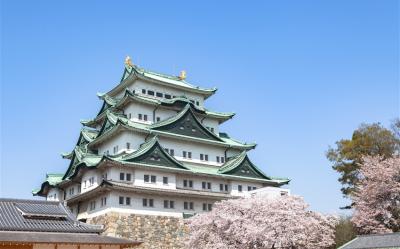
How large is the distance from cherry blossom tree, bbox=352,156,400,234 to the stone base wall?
18.0m

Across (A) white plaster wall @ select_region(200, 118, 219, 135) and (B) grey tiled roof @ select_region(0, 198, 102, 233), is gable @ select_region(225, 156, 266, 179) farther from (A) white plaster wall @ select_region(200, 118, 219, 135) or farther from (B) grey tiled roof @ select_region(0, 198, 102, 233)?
(B) grey tiled roof @ select_region(0, 198, 102, 233)

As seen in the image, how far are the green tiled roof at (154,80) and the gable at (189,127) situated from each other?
5.74 m

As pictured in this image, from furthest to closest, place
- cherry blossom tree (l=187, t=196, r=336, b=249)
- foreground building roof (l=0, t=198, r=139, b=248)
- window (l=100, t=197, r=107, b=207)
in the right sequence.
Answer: window (l=100, t=197, r=107, b=207) < cherry blossom tree (l=187, t=196, r=336, b=249) < foreground building roof (l=0, t=198, r=139, b=248)

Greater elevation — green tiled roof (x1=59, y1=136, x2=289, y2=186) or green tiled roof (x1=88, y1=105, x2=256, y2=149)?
green tiled roof (x1=88, y1=105, x2=256, y2=149)

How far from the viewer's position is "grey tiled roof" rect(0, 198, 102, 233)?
3272 cm

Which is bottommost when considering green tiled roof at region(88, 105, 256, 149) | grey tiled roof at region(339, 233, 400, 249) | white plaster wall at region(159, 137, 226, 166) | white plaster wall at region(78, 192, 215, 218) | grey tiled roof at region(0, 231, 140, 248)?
grey tiled roof at region(339, 233, 400, 249)

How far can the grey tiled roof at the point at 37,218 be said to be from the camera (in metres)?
32.7

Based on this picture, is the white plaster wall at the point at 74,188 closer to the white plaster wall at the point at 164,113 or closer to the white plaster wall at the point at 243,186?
the white plaster wall at the point at 164,113

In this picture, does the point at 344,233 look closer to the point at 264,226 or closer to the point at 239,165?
the point at 239,165

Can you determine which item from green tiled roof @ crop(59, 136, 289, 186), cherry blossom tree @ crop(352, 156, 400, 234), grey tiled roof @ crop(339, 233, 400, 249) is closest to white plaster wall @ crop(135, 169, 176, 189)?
green tiled roof @ crop(59, 136, 289, 186)

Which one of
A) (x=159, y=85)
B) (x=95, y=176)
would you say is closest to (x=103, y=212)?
(x=95, y=176)

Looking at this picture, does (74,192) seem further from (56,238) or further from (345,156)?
(345,156)

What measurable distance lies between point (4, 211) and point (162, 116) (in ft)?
94.0

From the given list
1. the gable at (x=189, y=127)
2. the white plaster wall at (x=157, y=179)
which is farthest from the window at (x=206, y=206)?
the gable at (x=189, y=127)
